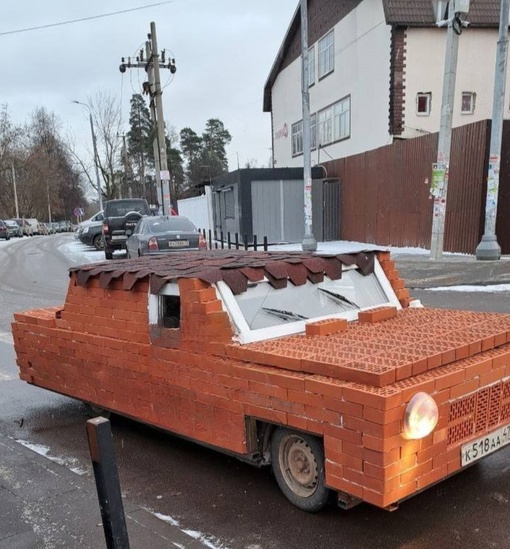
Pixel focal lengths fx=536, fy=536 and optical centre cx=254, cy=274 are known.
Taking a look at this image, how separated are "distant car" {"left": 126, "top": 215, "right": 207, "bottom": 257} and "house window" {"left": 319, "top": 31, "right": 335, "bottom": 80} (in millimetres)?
16183

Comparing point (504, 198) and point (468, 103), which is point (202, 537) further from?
point (468, 103)

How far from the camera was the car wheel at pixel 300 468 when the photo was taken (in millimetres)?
2828

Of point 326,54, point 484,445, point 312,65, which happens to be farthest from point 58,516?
point 312,65

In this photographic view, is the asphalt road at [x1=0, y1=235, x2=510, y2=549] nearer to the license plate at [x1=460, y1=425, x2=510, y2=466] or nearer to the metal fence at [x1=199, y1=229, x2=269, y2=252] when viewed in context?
the license plate at [x1=460, y1=425, x2=510, y2=466]

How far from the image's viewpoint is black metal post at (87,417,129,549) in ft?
6.53

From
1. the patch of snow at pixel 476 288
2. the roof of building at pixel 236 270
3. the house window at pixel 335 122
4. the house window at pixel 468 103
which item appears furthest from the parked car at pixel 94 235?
the roof of building at pixel 236 270

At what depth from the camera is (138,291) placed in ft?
12.2

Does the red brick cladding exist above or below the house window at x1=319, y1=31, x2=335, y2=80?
below

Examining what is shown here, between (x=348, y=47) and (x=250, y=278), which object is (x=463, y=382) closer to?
(x=250, y=278)

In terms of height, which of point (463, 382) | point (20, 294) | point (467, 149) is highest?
point (467, 149)

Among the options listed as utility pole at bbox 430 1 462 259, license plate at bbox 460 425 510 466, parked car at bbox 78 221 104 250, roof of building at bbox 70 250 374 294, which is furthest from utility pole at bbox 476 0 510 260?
parked car at bbox 78 221 104 250

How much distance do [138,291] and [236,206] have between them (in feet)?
61.6

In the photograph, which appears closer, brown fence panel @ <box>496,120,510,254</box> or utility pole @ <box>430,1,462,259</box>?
utility pole @ <box>430,1,462,259</box>

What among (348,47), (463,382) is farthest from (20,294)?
(348,47)
